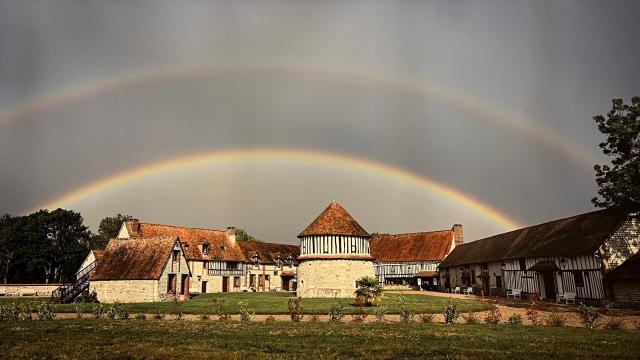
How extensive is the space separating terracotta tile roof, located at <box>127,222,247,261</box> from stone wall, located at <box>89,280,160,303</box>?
14.4m

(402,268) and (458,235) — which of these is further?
(402,268)

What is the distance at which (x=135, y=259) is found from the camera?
117 ft

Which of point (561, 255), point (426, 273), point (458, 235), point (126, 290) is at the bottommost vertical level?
point (126, 290)

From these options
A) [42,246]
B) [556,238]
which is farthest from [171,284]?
[42,246]

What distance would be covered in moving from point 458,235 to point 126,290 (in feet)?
137

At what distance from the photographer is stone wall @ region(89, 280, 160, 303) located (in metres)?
33.3

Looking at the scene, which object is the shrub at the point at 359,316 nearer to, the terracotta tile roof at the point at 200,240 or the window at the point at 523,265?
the window at the point at 523,265

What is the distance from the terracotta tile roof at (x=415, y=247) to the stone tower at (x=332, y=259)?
20.5 metres

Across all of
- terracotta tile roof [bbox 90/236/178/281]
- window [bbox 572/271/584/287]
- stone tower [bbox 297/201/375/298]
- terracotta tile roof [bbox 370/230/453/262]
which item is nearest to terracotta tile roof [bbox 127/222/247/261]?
terracotta tile roof [bbox 90/236/178/281]

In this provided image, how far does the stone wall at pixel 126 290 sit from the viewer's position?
109 ft

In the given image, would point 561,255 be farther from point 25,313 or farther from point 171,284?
point 25,313

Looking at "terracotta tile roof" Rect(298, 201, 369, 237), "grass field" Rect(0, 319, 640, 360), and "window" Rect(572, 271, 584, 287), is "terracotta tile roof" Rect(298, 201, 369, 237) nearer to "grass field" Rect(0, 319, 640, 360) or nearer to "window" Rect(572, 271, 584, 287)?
"window" Rect(572, 271, 584, 287)

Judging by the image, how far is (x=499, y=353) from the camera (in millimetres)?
10281

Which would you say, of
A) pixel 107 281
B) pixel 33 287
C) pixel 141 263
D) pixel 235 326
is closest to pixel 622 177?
pixel 235 326
